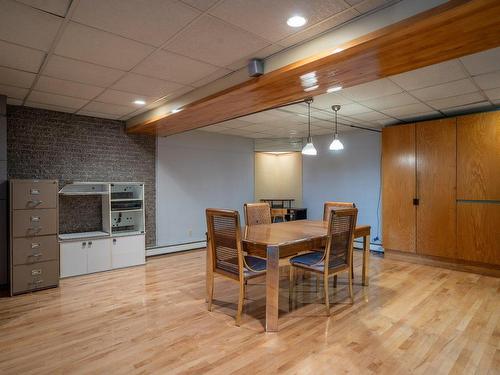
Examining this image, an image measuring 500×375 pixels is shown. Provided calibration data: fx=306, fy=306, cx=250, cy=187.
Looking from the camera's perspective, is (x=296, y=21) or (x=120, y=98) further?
(x=120, y=98)

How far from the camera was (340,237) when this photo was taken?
3.19 m

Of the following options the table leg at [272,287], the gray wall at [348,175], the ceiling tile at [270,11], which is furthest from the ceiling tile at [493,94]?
the table leg at [272,287]

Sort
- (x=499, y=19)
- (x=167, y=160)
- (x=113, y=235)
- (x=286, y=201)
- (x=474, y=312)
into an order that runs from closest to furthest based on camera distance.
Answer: (x=499, y=19), (x=474, y=312), (x=113, y=235), (x=167, y=160), (x=286, y=201)

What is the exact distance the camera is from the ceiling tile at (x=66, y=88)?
11.0 ft

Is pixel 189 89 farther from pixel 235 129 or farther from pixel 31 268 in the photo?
pixel 31 268

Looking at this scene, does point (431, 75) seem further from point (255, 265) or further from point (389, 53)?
point (255, 265)

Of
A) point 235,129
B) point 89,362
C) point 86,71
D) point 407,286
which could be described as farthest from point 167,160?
point 407,286

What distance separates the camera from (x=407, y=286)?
3.93m

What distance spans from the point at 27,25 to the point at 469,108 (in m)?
5.35

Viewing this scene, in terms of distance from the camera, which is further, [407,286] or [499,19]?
[407,286]

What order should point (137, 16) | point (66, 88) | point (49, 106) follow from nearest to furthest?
point (137, 16), point (66, 88), point (49, 106)

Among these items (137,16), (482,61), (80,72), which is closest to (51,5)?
(137,16)

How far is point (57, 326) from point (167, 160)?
354 centimetres

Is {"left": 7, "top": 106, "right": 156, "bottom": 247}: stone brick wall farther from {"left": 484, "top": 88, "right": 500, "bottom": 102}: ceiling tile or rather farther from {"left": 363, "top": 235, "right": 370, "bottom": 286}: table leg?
{"left": 484, "top": 88, "right": 500, "bottom": 102}: ceiling tile
